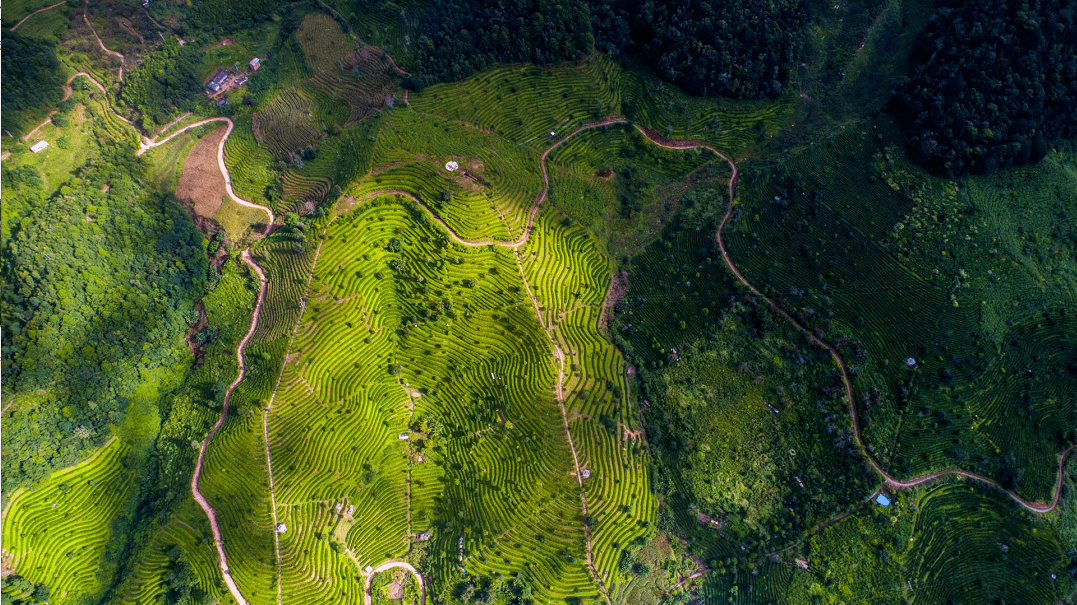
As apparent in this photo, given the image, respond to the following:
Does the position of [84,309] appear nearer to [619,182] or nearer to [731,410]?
[619,182]

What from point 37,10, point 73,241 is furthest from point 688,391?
point 37,10

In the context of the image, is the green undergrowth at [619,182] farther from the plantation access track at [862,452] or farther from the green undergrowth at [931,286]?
the green undergrowth at [931,286]

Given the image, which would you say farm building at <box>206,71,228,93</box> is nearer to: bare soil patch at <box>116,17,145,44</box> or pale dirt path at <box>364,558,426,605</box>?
bare soil patch at <box>116,17,145,44</box>

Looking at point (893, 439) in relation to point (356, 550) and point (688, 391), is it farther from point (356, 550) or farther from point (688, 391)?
point (356, 550)

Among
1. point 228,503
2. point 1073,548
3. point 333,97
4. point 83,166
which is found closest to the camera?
point 1073,548

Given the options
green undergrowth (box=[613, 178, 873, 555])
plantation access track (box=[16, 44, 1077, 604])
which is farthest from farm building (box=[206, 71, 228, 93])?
green undergrowth (box=[613, 178, 873, 555])
